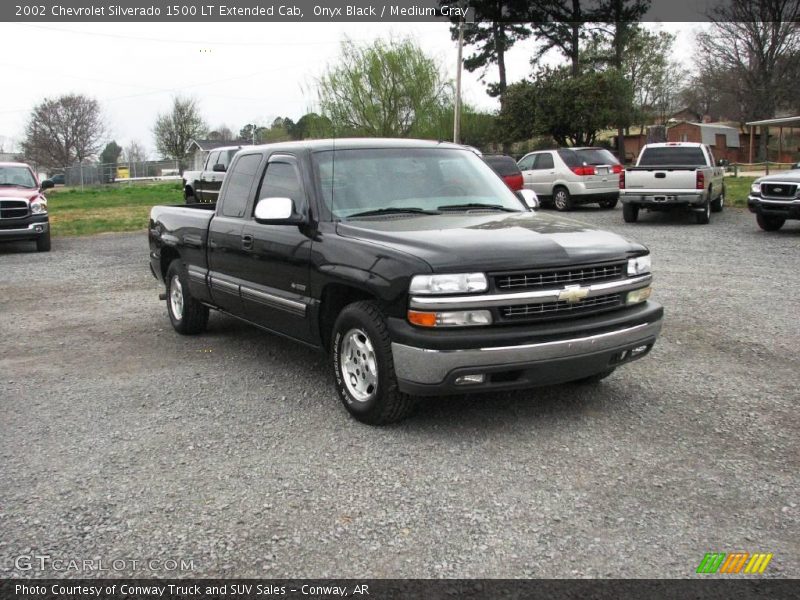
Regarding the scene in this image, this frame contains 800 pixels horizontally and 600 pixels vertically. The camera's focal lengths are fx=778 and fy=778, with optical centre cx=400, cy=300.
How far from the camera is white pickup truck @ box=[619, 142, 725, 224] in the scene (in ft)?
54.8

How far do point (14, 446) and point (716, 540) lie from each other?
3894mm

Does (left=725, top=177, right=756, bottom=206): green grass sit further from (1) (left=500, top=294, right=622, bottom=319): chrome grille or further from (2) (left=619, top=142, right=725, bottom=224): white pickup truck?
(1) (left=500, top=294, right=622, bottom=319): chrome grille

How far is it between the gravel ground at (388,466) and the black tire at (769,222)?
9.10 metres

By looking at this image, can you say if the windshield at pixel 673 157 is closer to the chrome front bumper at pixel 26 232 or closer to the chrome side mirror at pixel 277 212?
A: the chrome front bumper at pixel 26 232

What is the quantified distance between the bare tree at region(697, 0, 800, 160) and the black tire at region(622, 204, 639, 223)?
3730 centimetres

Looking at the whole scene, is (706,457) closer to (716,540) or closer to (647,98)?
(716,540)

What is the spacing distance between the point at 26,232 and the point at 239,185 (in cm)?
1083

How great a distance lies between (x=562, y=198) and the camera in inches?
846

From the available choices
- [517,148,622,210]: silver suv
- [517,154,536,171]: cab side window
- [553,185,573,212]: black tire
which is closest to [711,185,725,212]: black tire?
[517,148,622,210]: silver suv

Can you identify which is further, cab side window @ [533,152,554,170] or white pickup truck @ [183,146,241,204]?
cab side window @ [533,152,554,170]

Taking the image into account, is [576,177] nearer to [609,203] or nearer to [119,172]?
[609,203]

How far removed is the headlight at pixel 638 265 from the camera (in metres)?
4.96

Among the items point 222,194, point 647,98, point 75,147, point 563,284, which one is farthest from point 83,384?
point 75,147

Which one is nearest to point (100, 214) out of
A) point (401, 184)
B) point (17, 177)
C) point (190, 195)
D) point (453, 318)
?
point (190, 195)
